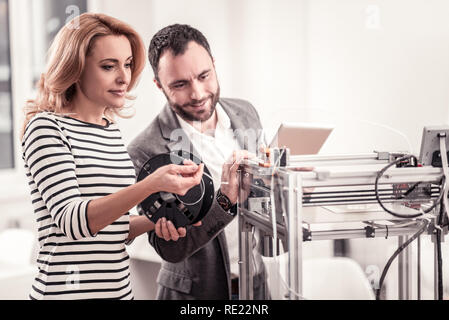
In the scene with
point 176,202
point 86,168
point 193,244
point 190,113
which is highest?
point 190,113

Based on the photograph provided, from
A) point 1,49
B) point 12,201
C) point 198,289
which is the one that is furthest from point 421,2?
point 12,201

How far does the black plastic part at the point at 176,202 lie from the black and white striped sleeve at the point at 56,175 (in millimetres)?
234

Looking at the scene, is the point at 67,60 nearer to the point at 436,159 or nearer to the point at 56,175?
the point at 56,175

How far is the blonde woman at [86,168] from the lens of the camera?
113 centimetres

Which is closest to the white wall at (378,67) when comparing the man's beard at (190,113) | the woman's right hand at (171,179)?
the man's beard at (190,113)

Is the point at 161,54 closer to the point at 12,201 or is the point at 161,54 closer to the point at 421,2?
the point at 12,201

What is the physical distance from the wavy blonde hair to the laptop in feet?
1.55

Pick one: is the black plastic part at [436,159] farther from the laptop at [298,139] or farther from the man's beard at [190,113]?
the man's beard at [190,113]

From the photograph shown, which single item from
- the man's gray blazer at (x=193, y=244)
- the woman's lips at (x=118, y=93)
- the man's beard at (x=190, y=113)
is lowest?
the man's gray blazer at (x=193, y=244)

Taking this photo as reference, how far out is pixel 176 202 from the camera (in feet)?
4.46

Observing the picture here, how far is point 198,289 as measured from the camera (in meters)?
1.45

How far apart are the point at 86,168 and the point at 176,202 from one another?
265 millimetres

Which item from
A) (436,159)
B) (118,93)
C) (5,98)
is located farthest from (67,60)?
(436,159)

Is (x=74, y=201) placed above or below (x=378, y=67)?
below
